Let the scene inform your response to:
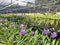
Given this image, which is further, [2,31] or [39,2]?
[39,2]

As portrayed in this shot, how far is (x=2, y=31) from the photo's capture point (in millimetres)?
2684

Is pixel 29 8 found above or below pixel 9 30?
below

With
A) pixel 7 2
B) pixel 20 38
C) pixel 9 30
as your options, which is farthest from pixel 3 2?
pixel 20 38

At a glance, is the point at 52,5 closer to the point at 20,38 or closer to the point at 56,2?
the point at 56,2

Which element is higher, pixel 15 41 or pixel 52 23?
pixel 15 41

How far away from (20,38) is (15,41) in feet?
0.26

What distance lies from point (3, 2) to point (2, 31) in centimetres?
287

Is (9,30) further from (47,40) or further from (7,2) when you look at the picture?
(7,2)

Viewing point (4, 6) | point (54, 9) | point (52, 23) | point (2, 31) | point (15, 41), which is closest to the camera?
point (15, 41)

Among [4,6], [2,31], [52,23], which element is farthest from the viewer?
[4,6]

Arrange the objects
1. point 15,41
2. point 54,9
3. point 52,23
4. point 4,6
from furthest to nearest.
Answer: point 4,6
point 54,9
point 52,23
point 15,41

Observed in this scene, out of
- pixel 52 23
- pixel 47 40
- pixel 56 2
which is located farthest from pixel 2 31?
pixel 56 2

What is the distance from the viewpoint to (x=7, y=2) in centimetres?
557

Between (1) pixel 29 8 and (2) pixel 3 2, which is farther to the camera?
(2) pixel 3 2
